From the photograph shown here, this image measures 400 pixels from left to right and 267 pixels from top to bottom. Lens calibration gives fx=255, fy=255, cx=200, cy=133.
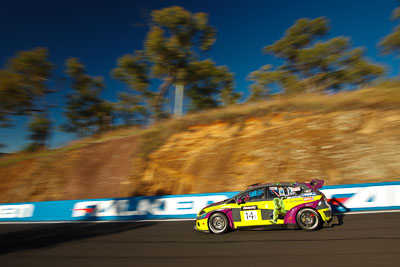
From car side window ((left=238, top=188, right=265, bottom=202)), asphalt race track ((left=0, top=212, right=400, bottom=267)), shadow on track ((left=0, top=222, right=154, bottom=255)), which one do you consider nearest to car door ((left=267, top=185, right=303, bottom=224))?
A: car side window ((left=238, top=188, right=265, bottom=202))

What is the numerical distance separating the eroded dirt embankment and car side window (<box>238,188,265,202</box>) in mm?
5758

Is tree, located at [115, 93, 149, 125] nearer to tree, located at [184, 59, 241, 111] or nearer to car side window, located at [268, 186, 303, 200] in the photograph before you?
tree, located at [184, 59, 241, 111]

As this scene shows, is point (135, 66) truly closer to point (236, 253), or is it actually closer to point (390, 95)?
point (390, 95)

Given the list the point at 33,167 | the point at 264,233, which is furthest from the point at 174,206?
the point at 33,167

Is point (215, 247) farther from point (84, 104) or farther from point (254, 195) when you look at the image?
point (84, 104)

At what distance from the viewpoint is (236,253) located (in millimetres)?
5871

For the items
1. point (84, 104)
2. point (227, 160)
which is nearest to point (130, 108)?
point (84, 104)

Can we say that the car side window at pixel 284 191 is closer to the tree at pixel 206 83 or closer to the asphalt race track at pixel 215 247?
the asphalt race track at pixel 215 247

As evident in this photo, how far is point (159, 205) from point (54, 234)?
4.10 metres

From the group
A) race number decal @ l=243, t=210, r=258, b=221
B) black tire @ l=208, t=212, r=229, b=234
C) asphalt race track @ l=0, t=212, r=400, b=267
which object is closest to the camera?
asphalt race track @ l=0, t=212, r=400, b=267

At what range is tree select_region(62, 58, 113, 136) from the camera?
2930 cm

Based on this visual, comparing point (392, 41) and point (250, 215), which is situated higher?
point (392, 41)

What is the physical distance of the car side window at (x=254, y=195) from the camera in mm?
7663

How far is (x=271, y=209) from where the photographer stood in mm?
7398
